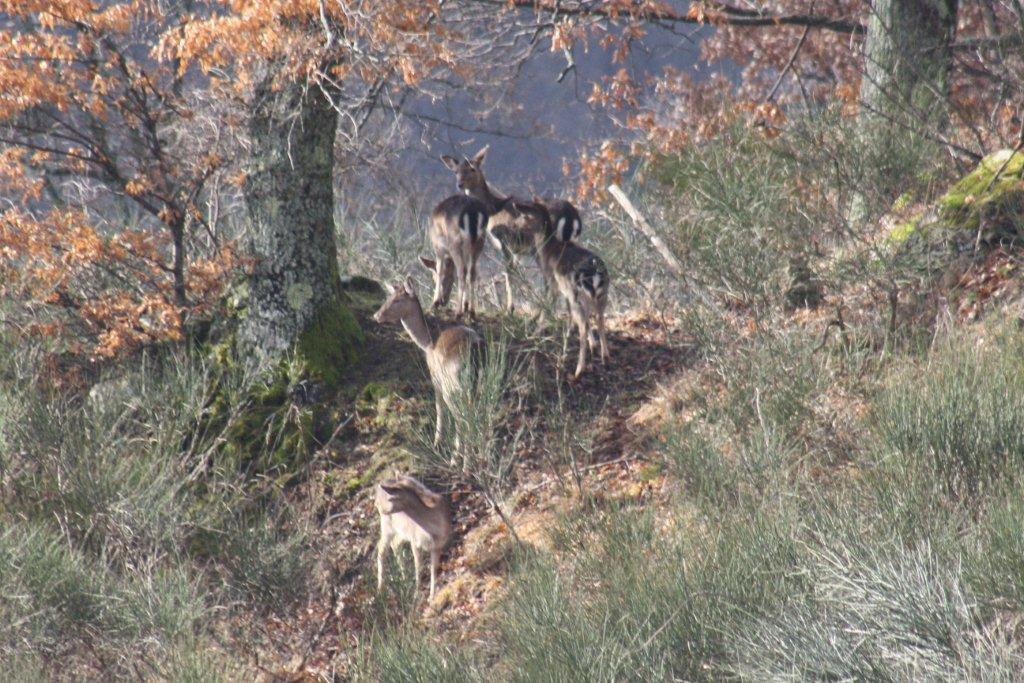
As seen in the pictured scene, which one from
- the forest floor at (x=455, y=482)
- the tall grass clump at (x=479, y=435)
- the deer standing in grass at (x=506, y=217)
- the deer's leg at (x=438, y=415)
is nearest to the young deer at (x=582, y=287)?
the forest floor at (x=455, y=482)

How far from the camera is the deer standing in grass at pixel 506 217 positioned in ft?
34.9

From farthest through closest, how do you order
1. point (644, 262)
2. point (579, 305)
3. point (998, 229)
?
1. point (644, 262)
2. point (579, 305)
3. point (998, 229)

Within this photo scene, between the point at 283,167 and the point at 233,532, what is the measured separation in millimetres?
3482

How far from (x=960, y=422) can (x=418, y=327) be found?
4.67 m

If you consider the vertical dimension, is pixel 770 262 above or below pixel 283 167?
below

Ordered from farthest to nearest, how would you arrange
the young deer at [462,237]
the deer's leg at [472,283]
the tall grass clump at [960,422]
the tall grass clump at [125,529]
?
the deer's leg at [472,283]
the young deer at [462,237]
the tall grass clump at [125,529]
the tall grass clump at [960,422]

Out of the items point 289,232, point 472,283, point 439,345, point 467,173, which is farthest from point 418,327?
point 467,173

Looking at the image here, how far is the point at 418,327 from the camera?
9.84 m

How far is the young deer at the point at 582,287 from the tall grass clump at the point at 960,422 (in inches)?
121

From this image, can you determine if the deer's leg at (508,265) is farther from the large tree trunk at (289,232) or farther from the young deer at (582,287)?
the large tree trunk at (289,232)

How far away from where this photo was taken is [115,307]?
9805 millimetres

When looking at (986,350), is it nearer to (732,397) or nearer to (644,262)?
(732,397)

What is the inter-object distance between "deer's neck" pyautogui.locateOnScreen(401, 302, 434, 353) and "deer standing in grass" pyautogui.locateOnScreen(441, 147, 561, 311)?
2.61 feet

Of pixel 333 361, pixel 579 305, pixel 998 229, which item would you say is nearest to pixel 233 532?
pixel 333 361
